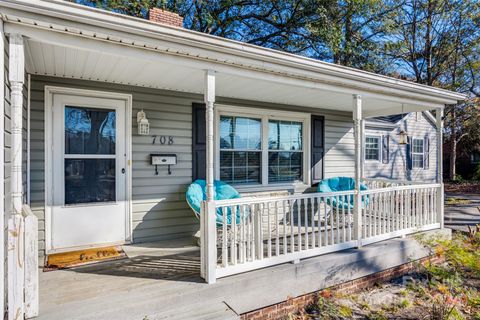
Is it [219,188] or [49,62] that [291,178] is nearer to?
[219,188]

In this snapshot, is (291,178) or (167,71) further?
(291,178)

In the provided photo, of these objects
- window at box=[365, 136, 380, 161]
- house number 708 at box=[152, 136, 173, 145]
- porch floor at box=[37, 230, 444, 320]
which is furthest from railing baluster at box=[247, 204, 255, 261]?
window at box=[365, 136, 380, 161]

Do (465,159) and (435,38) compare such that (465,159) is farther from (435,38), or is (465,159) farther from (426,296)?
(426,296)

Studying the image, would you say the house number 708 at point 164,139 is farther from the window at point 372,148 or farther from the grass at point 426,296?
the window at point 372,148

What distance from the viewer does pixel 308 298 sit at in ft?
11.2

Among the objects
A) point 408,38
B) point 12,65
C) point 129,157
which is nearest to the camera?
point 12,65

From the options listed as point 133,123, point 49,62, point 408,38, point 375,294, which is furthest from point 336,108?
point 408,38

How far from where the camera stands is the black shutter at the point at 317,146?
232 inches

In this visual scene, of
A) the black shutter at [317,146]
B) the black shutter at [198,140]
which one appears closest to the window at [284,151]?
the black shutter at [317,146]

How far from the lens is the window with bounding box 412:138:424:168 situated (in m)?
9.76

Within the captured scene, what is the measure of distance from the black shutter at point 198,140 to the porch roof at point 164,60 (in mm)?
294

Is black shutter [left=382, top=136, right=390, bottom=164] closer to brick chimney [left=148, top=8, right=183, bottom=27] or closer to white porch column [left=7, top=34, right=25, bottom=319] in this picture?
brick chimney [left=148, top=8, right=183, bottom=27]

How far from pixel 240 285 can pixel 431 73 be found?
11913 millimetres

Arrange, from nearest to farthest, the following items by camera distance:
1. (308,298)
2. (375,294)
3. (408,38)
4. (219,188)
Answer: (308,298), (375,294), (219,188), (408,38)
